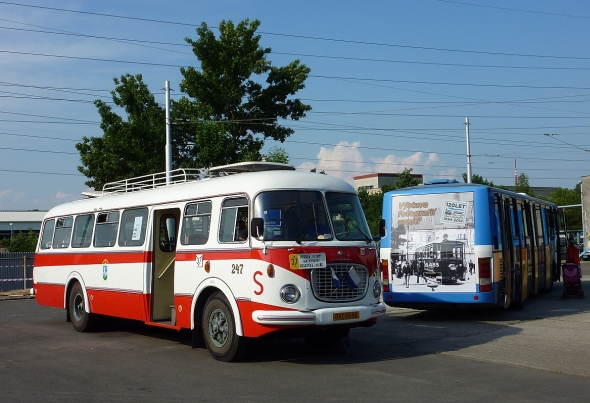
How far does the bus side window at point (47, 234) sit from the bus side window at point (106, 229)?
2640mm

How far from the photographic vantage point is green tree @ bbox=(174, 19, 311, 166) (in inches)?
1081

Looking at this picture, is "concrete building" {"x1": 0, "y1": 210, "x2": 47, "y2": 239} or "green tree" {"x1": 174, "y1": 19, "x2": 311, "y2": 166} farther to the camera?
"concrete building" {"x1": 0, "y1": 210, "x2": 47, "y2": 239}

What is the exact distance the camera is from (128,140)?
94.7 feet

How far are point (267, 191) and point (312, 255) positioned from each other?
1.16m

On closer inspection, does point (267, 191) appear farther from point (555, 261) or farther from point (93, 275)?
point (555, 261)

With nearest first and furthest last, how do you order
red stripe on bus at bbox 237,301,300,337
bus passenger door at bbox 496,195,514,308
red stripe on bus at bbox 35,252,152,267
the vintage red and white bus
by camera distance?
red stripe on bus at bbox 237,301,300,337, the vintage red and white bus, red stripe on bus at bbox 35,252,152,267, bus passenger door at bbox 496,195,514,308

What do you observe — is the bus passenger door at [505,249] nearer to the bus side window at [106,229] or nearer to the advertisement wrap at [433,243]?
the advertisement wrap at [433,243]

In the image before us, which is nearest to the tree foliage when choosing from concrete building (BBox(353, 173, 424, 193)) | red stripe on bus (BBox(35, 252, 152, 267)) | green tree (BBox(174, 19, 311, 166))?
Answer: green tree (BBox(174, 19, 311, 166))

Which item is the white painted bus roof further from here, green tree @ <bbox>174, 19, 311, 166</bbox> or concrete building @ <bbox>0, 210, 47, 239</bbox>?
concrete building @ <bbox>0, 210, 47, 239</bbox>

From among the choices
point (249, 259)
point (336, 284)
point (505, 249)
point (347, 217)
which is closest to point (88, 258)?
point (249, 259)

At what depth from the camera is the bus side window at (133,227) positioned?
13586mm

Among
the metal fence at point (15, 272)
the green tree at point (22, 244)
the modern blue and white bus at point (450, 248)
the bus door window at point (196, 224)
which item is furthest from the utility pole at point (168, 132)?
the green tree at point (22, 244)

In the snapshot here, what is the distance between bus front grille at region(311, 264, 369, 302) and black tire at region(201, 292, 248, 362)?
133cm

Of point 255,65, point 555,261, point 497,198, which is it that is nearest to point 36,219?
point 255,65
